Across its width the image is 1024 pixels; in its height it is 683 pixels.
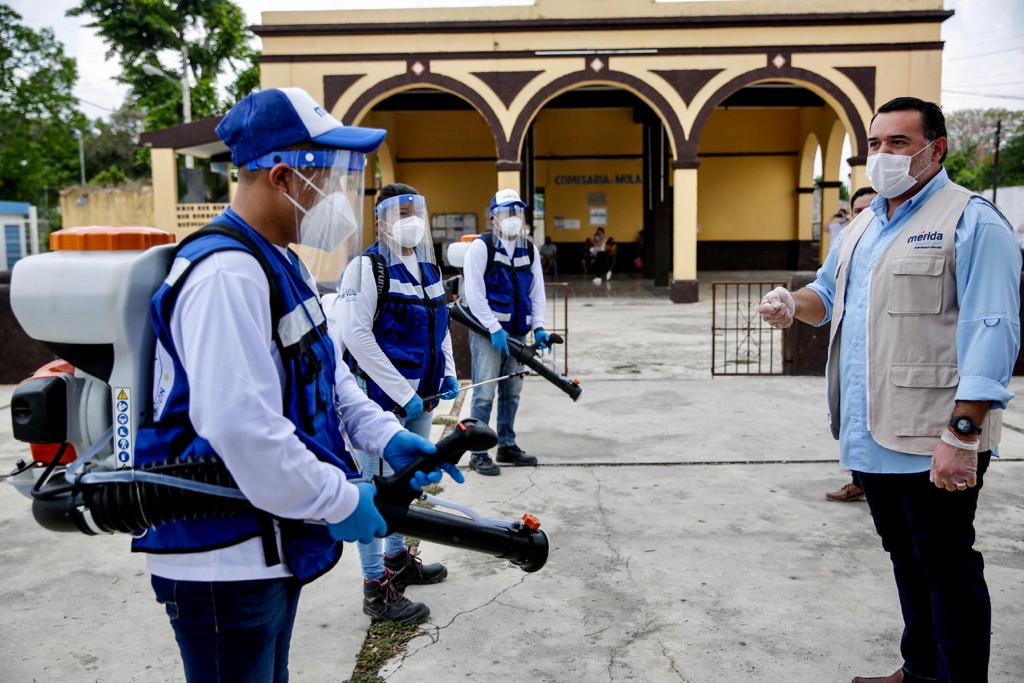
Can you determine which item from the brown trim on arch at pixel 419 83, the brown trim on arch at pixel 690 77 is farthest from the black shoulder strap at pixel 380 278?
the brown trim on arch at pixel 690 77

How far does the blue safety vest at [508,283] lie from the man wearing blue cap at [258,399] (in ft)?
12.3

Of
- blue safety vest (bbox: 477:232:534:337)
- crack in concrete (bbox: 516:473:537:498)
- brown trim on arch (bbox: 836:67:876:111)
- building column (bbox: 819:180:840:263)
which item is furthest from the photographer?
building column (bbox: 819:180:840:263)

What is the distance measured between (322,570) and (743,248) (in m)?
25.3

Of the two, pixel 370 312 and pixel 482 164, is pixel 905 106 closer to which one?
pixel 370 312

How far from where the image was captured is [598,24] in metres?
17.6

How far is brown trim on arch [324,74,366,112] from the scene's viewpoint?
704 inches

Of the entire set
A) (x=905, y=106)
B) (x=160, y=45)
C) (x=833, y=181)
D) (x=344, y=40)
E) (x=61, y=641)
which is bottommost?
(x=61, y=641)

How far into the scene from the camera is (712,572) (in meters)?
4.03

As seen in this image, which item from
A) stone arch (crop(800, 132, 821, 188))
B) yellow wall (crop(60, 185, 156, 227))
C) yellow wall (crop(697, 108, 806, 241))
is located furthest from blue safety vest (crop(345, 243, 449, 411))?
yellow wall (crop(60, 185, 156, 227))

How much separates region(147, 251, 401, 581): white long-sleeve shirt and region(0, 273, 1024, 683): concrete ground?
1.60m

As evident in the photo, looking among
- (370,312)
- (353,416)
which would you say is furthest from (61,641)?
(353,416)

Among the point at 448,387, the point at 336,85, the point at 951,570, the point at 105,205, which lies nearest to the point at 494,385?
the point at 448,387

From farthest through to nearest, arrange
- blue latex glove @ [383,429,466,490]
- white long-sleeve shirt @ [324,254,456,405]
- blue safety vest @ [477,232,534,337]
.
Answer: blue safety vest @ [477,232,534,337] < white long-sleeve shirt @ [324,254,456,405] < blue latex glove @ [383,429,466,490]

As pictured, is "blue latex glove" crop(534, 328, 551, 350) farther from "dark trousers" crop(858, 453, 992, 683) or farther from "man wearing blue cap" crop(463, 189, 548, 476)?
"dark trousers" crop(858, 453, 992, 683)
